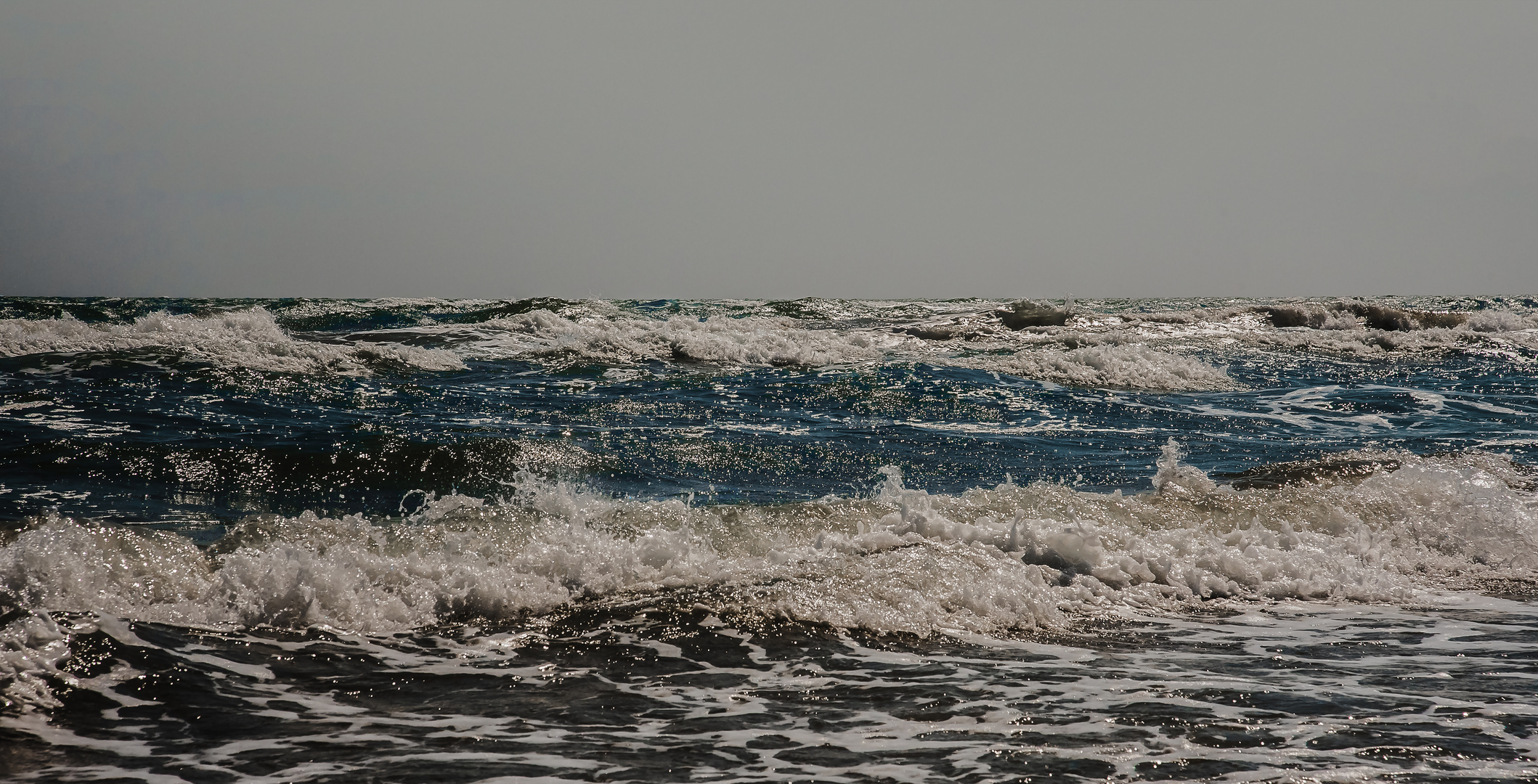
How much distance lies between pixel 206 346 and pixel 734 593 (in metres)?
14.3

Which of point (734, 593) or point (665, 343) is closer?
point (734, 593)

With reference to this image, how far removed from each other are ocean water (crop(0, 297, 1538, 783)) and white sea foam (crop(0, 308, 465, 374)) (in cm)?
168

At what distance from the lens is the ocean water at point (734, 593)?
134 inches

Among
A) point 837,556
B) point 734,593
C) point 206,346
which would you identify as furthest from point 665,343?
point 734,593

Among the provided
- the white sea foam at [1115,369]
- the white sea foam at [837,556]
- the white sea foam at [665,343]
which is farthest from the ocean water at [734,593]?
the white sea foam at [665,343]

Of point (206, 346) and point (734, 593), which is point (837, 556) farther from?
point (206, 346)

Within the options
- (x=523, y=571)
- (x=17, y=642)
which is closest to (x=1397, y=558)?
(x=523, y=571)

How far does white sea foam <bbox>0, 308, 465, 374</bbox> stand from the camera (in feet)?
48.7

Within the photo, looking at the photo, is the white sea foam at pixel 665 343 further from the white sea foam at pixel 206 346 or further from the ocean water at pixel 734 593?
the ocean water at pixel 734 593

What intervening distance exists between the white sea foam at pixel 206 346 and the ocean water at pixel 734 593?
1.68m

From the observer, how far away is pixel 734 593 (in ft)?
17.2

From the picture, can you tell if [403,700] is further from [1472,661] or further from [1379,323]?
[1379,323]

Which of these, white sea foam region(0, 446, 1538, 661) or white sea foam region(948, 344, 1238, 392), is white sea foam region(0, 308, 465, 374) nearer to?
white sea foam region(0, 446, 1538, 661)

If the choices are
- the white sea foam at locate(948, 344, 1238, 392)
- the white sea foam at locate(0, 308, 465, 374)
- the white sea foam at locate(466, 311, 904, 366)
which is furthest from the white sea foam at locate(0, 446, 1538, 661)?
the white sea foam at locate(466, 311, 904, 366)
